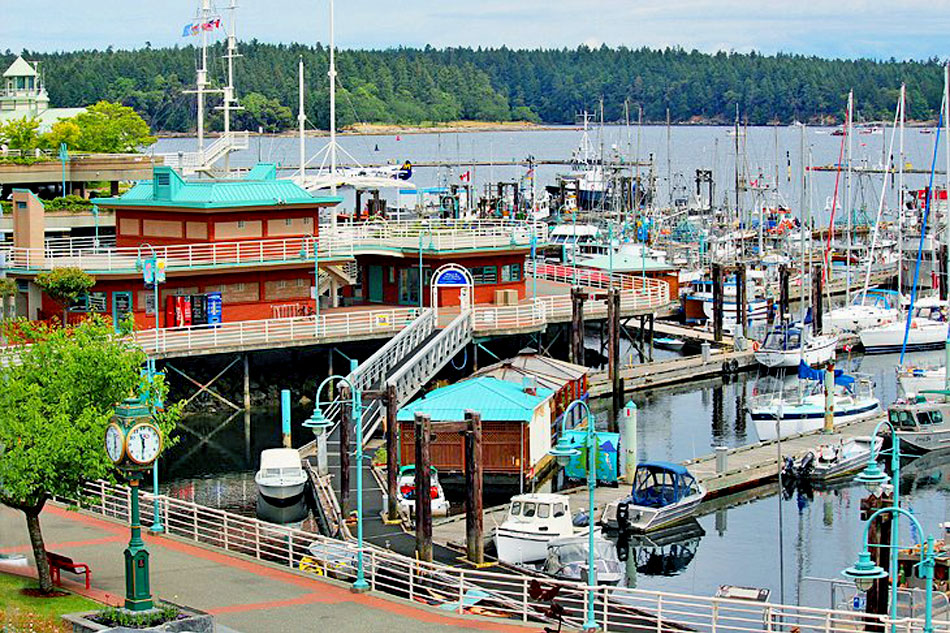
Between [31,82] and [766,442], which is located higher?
[31,82]

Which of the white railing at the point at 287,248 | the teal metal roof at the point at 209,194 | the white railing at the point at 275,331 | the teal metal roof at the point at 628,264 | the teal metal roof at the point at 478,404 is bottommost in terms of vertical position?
the teal metal roof at the point at 478,404

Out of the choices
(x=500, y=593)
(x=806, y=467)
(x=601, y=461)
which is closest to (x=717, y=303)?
(x=806, y=467)

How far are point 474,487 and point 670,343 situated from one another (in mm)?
47297

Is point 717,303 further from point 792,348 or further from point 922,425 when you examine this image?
point 922,425

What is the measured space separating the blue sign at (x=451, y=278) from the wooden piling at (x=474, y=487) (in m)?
28.9

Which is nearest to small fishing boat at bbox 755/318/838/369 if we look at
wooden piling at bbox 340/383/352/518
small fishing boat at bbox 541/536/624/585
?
small fishing boat at bbox 541/536/624/585

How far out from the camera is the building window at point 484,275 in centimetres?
7569

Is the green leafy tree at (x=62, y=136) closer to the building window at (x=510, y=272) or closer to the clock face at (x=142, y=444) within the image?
the building window at (x=510, y=272)

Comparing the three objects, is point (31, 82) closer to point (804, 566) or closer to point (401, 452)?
point (401, 452)

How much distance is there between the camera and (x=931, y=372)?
73312mm

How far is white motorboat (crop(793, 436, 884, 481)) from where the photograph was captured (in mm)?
59094

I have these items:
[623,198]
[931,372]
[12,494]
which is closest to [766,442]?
[931,372]

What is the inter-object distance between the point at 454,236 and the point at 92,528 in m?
34.0

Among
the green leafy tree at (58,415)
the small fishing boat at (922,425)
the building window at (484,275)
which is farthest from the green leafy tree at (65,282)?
the small fishing boat at (922,425)
